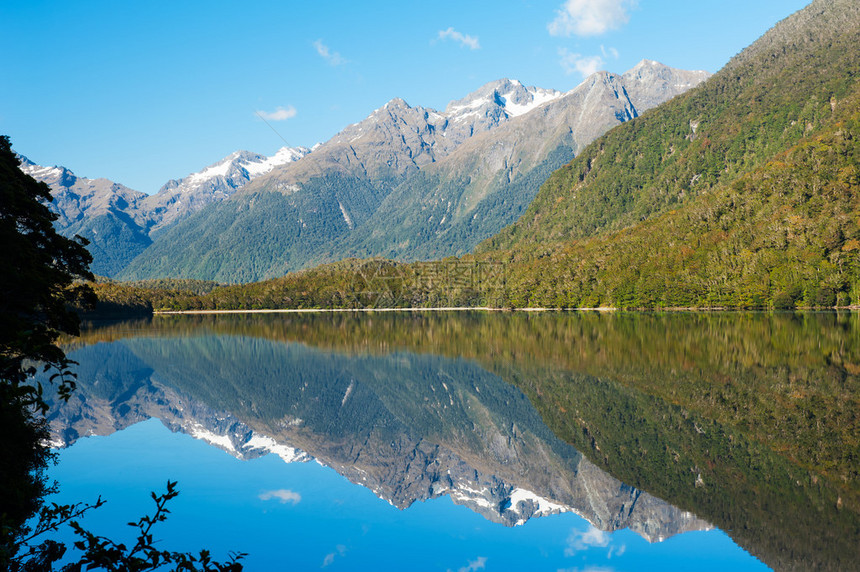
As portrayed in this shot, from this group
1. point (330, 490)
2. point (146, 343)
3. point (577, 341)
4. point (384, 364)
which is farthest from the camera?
point (146, 343)

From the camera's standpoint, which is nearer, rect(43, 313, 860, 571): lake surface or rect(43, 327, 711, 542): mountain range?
rect(43, 313, 860, 571): lake surface

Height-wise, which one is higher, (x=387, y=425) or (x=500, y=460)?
(x=387, y=425)

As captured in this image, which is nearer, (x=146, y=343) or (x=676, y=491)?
(x=676, y=491)

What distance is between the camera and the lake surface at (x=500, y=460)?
63.3ft

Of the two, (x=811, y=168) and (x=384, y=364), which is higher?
(x=811, y=168)

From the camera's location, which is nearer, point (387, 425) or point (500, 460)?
point (500, 460)

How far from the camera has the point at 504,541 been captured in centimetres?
2019

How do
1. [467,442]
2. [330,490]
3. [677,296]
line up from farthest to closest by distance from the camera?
[677,296] → [467,442] → [330,490]

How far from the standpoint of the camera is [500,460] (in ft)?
99.2

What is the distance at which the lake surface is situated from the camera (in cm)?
1930

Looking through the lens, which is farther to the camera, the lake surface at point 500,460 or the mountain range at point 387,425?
the mountain range at point 387,425

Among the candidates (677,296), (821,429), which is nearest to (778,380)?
(821,429)

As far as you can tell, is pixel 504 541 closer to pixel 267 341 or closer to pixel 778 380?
pixel 778 380

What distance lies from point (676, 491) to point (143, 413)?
3568 centimetres
